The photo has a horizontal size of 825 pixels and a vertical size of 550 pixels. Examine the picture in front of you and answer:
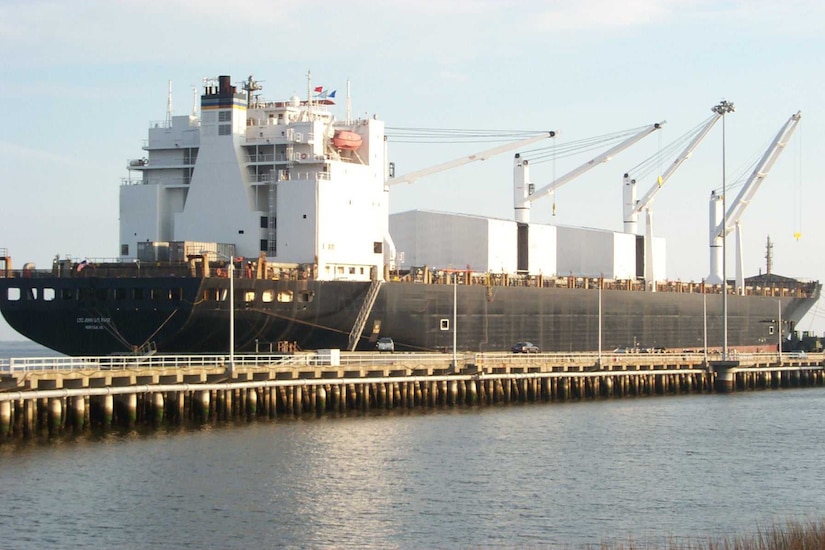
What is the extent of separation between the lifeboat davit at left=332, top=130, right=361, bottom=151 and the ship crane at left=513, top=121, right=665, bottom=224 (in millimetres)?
18846

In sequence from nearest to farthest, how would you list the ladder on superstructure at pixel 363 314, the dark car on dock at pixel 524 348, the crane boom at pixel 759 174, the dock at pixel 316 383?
the dock at pixel 316 383 → the ladder on superstructure at pixel 363 314 → the dark car on dock at pixel 524 348 → the crane boom at pixel 759 174

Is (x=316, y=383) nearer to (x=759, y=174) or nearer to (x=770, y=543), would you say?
(x=770, y=543)

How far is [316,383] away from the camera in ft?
161

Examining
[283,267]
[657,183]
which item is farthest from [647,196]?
[283,267]

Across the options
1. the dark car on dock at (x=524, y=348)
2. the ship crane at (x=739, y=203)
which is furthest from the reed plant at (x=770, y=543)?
the ship crane at (x=739, y=203)

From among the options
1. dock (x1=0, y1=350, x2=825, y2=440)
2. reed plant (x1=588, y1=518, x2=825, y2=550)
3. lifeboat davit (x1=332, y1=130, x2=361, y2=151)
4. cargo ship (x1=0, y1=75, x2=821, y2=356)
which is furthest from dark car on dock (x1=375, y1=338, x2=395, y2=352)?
reed plant (x1=588, y1=518, x2=825, y2=550)

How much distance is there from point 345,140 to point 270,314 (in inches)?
426

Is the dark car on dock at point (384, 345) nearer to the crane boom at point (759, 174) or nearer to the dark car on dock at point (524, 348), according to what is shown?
the dark car on dock at point (524, 348)

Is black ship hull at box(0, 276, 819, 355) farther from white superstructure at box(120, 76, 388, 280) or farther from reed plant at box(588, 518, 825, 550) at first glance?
reed plant at box(588, 518, 825, 550)

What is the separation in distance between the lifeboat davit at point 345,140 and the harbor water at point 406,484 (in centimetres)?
1790

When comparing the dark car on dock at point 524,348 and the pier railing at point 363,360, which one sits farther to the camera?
the dark car on dock at point 524,348

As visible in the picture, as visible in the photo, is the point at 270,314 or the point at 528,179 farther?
the point at 528,179

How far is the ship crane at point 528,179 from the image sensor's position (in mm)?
80875

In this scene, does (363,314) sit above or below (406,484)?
above
